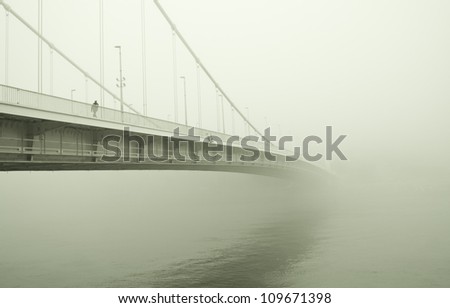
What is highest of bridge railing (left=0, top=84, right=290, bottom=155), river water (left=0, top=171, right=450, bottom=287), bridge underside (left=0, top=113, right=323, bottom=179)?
bridge railing (left=0, top=84, right=290, bottom=155)

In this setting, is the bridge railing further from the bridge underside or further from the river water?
the river water

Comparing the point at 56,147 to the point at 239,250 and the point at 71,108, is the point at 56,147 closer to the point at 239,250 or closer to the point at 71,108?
the point at 71,108

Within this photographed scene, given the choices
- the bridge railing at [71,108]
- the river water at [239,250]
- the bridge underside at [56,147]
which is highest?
the bridge railing at [71,108]

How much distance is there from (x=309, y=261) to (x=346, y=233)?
10040 millimetres

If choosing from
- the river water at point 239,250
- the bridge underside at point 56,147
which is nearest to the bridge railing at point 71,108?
the bridge underside at point 56,147

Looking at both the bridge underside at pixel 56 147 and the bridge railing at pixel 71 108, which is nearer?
the bridge railing at pixel 71 108

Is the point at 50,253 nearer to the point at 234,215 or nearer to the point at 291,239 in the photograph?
the point at 291,239

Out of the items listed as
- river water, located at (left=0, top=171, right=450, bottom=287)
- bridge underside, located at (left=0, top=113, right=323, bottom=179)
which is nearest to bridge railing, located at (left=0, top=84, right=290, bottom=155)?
bridge underside, located at (left=0, top=113, right=323, bottom=179)

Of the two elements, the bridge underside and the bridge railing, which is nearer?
the bridge railing

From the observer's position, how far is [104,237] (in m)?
38.6

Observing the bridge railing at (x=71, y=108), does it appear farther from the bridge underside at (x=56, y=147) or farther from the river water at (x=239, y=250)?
the river water at (x=239, y=250)

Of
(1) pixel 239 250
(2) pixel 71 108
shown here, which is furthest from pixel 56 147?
(1) pixel 239 250

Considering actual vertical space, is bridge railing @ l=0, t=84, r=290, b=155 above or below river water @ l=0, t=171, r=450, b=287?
above
